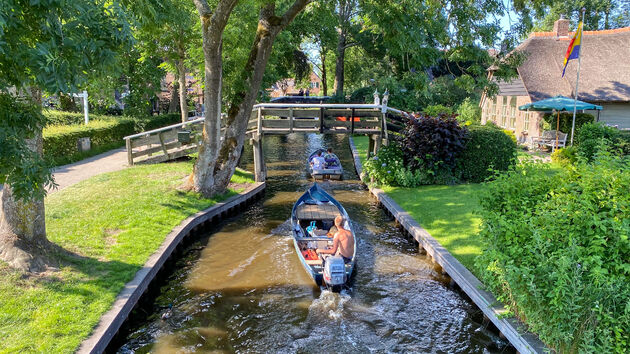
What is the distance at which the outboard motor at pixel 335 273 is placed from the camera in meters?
9.33

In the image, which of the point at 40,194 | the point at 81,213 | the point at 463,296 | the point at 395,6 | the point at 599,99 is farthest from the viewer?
the point at 599,99

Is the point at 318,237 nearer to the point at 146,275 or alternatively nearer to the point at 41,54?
the point at 146,275

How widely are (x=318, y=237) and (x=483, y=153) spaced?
29.4ft

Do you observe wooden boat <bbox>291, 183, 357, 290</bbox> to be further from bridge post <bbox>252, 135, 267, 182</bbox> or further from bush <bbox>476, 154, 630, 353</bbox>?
bridge post <bbox>252, 135, 267, 182</bbox>

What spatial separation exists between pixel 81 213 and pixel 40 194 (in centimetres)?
678

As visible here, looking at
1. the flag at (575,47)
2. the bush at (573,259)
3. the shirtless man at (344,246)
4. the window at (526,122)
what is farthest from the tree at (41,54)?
the window at (526,122)

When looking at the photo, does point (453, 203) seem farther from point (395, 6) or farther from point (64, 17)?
point (64, 17)

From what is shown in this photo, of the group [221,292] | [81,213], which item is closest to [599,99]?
[221,292]

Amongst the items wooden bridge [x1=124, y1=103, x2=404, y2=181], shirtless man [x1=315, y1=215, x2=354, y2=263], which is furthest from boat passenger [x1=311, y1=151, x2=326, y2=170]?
shirtless man [x1=315, y1=215, x2=354, y2=263]

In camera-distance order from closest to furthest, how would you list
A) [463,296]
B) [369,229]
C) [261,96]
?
1. [463,296]
2. [369,229]
3. [261,96]

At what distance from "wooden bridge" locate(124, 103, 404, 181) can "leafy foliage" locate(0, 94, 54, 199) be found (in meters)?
12.9

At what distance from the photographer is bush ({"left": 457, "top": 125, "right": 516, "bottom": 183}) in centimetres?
1731

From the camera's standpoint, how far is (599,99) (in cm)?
2409

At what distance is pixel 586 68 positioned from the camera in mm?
25703
